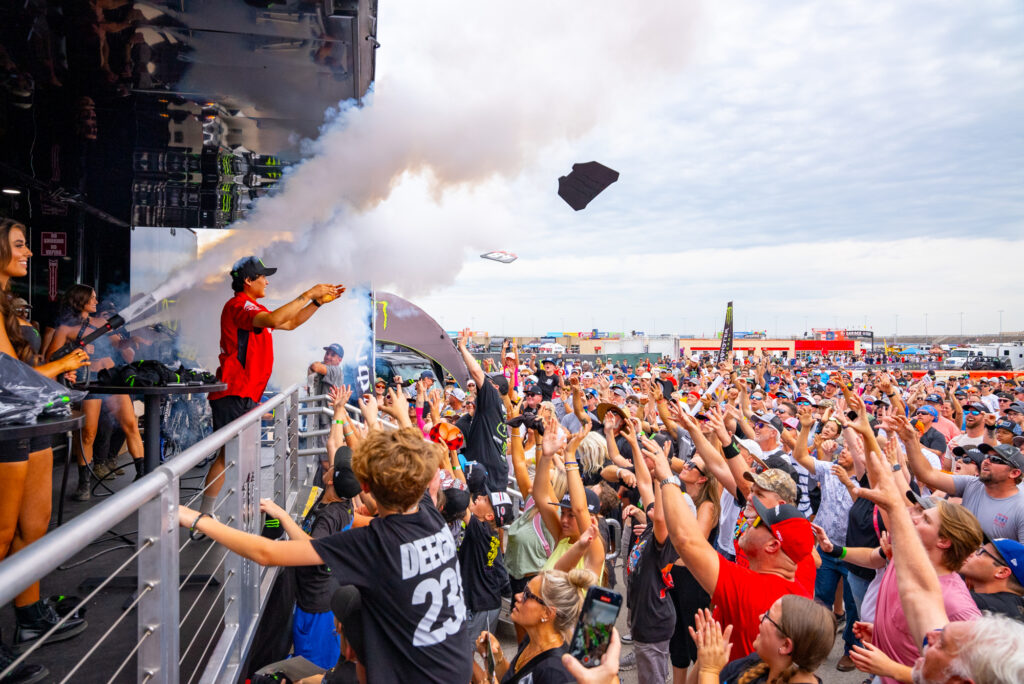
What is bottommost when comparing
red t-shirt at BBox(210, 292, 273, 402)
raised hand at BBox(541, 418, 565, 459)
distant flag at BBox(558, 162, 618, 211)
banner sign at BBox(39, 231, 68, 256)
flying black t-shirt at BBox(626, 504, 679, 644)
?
flying black t-shirt at BBox(626, 504, 679, 644)

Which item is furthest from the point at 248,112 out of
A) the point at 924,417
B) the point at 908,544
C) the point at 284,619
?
the point at 924,417

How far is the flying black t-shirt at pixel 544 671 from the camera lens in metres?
2.99

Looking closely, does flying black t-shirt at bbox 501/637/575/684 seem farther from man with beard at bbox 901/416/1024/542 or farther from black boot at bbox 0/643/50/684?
man with beard at bbox 901/416/1024/542

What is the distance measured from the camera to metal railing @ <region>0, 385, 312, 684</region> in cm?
150

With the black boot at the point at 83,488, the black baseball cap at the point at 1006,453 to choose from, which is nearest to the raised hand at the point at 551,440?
the black baseball cap at the point at 1006,453

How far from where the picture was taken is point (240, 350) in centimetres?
455

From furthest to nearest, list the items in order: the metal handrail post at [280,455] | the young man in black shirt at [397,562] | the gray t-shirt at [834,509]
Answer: the gray t-shirt at [834,509]
the metal handrail post at [280,455]
the young man in black shirt at [397,562]

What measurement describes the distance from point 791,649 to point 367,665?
155cm

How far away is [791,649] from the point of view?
98.8 inches

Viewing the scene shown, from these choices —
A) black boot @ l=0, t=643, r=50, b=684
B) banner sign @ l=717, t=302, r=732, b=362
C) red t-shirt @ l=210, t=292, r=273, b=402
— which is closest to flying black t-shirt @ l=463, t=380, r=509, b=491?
red t-shirt @ l=210, t=292, r=273, b=402

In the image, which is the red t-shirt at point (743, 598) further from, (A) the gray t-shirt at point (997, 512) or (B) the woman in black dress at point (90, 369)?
(B) the woman in black dress at point (90, 369)

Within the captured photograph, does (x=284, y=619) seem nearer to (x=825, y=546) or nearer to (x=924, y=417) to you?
(x=825, y=546)

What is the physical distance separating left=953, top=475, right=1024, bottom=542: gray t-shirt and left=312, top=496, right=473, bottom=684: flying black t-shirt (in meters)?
4.30

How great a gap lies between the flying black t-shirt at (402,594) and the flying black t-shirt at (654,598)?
7.06 ft
